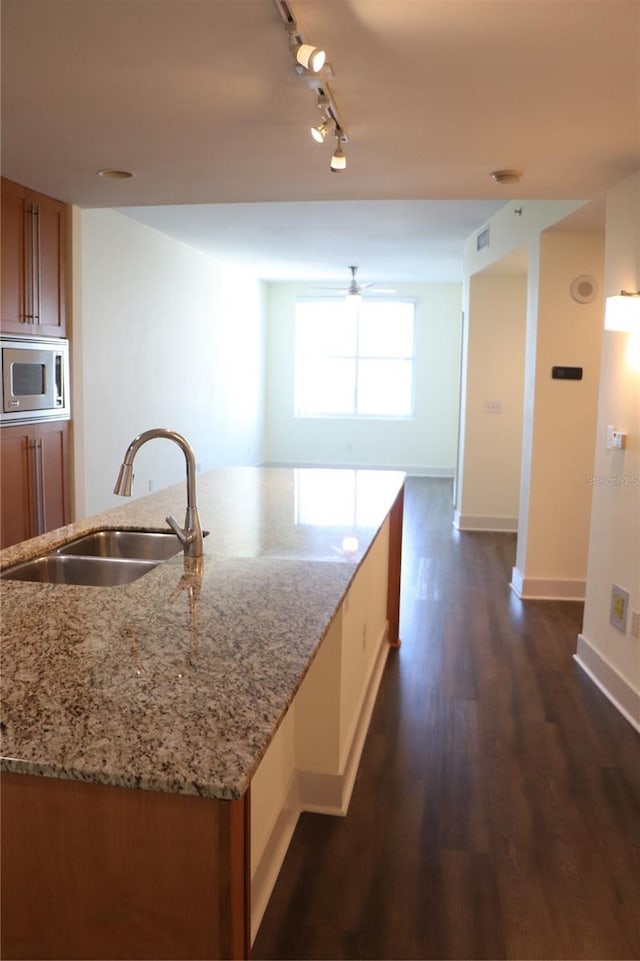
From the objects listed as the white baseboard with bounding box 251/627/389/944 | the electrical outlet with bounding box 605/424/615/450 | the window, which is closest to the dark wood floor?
the white baseboard with bounding box 251/627/389/944

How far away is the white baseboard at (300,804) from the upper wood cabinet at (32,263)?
8.39 feet

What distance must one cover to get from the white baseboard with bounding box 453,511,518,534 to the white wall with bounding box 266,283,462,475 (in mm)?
3556

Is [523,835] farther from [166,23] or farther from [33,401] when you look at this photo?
[33,401]

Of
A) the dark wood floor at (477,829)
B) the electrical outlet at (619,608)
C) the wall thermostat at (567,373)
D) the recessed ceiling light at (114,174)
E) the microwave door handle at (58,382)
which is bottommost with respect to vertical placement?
the dark wood floor at (477,829)

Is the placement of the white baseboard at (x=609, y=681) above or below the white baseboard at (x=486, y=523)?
below

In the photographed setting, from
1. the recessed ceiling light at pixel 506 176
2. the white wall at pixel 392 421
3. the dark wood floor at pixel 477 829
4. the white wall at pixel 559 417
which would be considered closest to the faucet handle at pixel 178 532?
the dark wood floor at pixel 477 829

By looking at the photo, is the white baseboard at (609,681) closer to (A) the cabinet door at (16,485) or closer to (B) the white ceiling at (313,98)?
(B) the white ceiling at (313,98)

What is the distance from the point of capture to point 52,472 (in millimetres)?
4145

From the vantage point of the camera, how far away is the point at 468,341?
6656 millimetres

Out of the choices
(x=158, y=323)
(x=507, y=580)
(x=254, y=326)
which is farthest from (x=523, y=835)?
(x=254, y=326)

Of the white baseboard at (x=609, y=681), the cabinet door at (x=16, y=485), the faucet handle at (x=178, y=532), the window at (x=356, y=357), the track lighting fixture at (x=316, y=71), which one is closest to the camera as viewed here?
the track lighting fixture at (x=316, y=71)

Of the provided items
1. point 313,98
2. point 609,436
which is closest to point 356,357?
point 609,436

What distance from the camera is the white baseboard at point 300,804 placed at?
1.95 meters

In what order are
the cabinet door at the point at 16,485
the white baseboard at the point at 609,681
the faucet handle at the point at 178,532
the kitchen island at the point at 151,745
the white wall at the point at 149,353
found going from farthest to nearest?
1. the white wall at the point at 149,353
2. the cabinet door at the point at 16,485
3. the white baseboard at the point at 609,681
4. the faucet handle at the point at 178,532
5. the kitchen island at the point at 151,745
